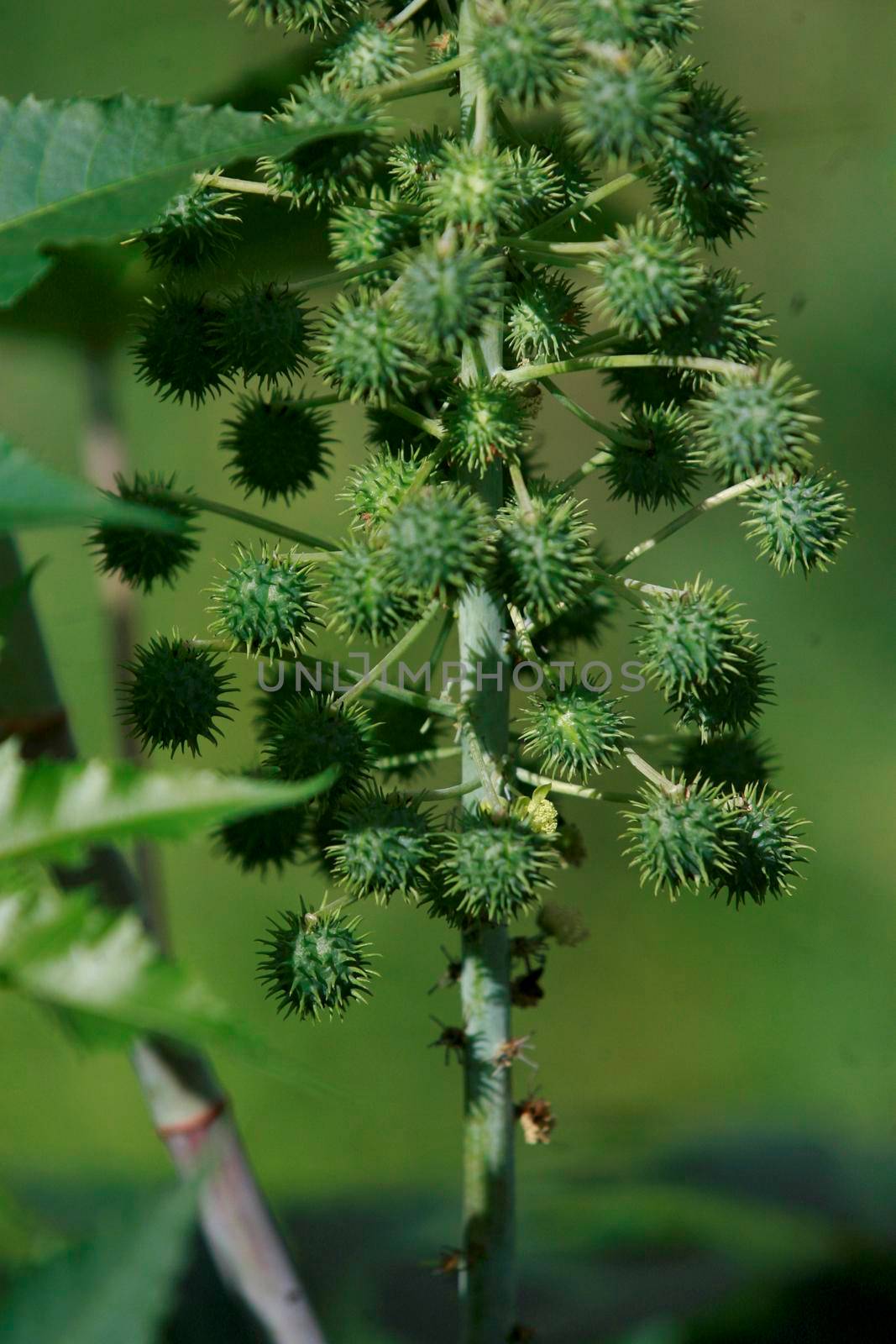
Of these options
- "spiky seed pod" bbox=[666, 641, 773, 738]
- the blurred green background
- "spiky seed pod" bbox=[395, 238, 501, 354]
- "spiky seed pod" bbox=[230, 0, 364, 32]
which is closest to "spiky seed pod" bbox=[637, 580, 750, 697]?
"spiky seed pod" bbox=[666, 641, 773, 738]

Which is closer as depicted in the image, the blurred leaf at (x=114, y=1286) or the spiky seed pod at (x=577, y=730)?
the blurred leaf at (x=114, y=1286)

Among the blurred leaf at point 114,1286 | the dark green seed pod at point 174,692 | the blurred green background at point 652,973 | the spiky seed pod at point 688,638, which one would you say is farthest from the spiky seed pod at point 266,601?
the blurred green background at point 652,973

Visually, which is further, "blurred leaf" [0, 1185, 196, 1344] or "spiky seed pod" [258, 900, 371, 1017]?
"spiky seed pod" [258, 900, 371, 1017]

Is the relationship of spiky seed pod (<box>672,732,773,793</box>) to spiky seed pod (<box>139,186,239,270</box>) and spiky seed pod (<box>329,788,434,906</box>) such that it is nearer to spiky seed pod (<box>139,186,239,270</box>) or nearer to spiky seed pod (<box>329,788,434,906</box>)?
spiky seed pod (<box>329,788,434,906</box>)

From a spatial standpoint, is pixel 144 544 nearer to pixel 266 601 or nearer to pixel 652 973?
pixel 266 601

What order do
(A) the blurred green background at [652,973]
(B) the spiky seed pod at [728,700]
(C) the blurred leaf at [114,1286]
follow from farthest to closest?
(A) the blurred green background at [652,973]
(B) the spiky seed pod at [728,700]
(C) the blurred leaf at [114,1286]

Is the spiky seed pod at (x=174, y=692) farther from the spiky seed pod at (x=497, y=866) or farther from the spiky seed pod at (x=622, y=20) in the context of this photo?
the spiky seed pod at (x=622, y=20)

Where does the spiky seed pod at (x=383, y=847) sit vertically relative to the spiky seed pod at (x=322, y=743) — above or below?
below
